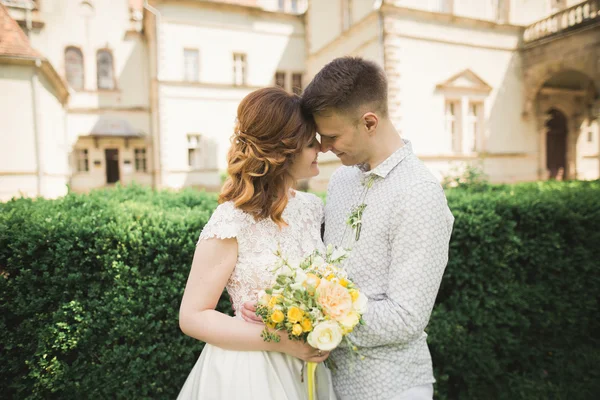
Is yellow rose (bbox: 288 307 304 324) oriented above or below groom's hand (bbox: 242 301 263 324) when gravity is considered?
above

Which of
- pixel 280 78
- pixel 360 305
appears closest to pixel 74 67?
pixel 280 78

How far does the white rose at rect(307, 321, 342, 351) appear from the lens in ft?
4.96

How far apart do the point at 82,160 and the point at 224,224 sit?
2445 centimetres

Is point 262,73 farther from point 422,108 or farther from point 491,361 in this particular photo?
point 491,361

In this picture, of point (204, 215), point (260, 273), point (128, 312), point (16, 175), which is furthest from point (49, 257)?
point (16, 175)

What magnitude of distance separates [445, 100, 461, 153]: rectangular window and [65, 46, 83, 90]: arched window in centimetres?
2006

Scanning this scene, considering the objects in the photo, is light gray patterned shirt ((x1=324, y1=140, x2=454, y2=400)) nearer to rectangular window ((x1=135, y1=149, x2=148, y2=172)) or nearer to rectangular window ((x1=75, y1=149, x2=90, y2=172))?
rectangular window ((x1=135, y1=149, x2=148, y2=172))

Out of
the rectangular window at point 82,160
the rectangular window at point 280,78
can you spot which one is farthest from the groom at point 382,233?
the rectangular window at point 82,160

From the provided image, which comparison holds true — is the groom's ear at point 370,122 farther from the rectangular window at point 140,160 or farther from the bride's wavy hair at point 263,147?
the rectangular window at point 140,160

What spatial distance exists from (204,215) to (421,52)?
1507 cm

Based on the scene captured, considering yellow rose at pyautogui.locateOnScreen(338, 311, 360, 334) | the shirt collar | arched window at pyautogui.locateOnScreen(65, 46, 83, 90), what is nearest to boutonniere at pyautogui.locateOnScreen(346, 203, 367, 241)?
the shirt collar

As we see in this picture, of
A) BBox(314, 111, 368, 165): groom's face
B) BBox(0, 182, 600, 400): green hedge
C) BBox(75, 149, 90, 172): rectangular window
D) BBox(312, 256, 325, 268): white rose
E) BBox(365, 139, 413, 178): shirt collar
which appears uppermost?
BBox(75, 149, 90, 172): rectangular window

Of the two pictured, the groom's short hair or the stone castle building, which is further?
the stone castle building

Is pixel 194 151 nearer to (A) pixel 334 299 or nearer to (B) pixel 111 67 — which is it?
(B) pixel 111 67
